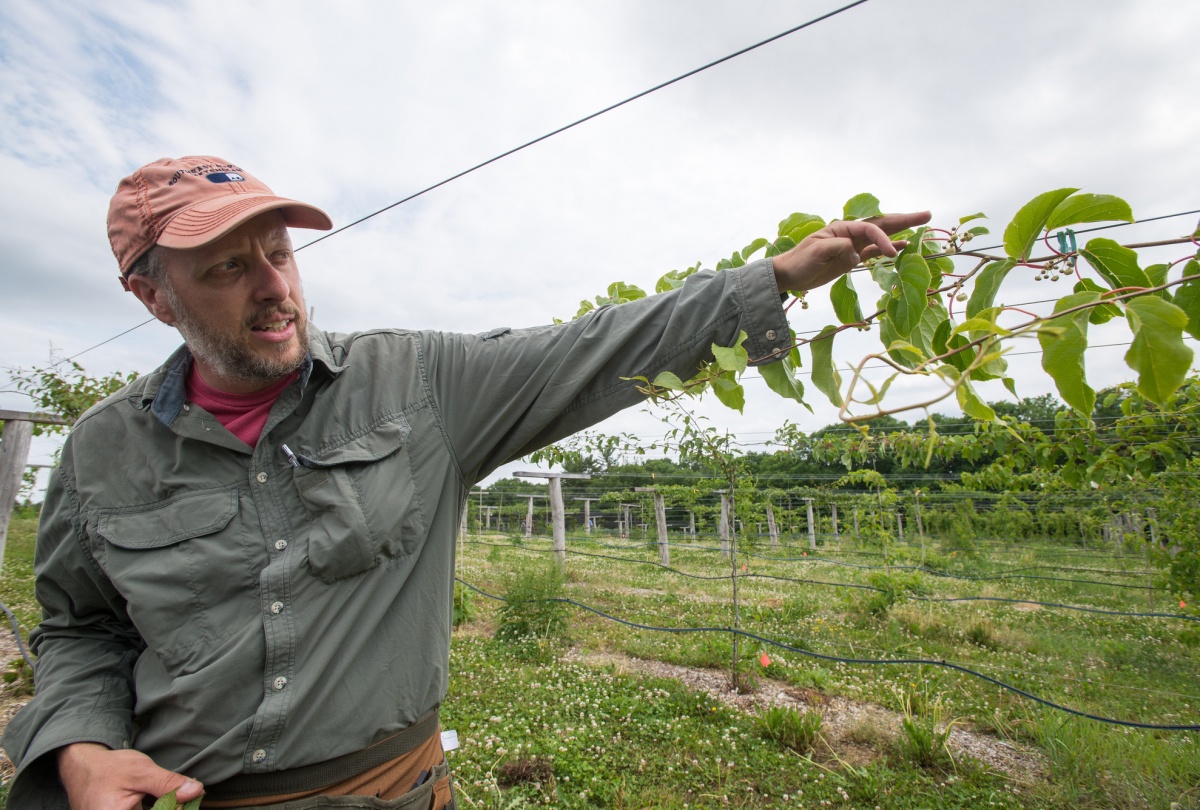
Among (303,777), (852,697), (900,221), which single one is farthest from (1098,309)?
(852,697)

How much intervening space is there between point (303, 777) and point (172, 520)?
0.54 m

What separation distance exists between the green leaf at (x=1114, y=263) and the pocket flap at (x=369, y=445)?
124 cm

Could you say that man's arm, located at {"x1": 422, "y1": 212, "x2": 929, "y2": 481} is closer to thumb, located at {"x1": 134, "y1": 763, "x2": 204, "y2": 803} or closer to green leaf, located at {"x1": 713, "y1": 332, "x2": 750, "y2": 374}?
green leaf, located at {"x1": 713, "y1": 332, "x2": 750, "y2": 374}

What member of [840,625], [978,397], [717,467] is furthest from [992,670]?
[978,397]

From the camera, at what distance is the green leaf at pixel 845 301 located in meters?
1.14

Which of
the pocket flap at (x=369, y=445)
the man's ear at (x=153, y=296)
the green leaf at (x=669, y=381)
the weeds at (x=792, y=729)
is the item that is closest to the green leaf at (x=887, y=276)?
the green leaf at (x=669, y=381)

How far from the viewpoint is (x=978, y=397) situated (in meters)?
0.87

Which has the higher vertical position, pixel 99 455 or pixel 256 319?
pixel 256 319

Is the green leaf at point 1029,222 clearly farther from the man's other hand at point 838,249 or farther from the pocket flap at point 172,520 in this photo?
the pocket flap at point 172,520

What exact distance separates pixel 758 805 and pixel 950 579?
1114cm

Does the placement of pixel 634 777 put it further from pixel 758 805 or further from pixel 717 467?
pixel 717 467

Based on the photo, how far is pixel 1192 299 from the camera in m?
0.96

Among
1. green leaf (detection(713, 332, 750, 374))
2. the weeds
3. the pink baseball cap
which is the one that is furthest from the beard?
the weeds

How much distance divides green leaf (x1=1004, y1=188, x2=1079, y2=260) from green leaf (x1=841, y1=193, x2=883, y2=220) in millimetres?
197
